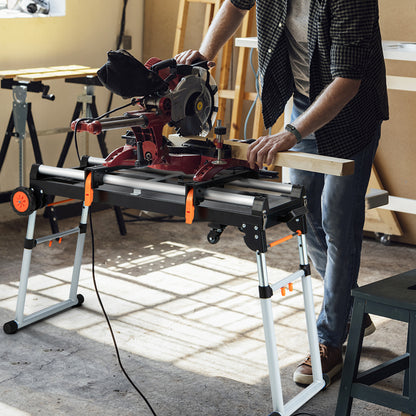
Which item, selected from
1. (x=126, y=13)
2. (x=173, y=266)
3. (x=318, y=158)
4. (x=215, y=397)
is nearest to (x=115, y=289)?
(x=173, y=266)

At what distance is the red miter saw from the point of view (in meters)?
2.06

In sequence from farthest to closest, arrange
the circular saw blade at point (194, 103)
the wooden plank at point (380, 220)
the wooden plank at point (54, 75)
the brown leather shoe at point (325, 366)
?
the wooden plank at point (380, 220), the wooden plank at point (54, 75), the brown leather shoe at point (325, 366), the circular saw blade at point (194, 103)

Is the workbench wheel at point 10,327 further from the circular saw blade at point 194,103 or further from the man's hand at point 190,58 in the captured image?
the man's hand at point 190,58

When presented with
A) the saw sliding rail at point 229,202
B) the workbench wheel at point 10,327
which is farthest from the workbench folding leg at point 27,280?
the saw sliding rail at point 229,202

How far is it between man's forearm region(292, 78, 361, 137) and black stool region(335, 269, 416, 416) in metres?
0.51

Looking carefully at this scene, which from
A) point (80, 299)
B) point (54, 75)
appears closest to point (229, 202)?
point (80, 299)

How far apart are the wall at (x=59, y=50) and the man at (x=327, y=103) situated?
7.02ft

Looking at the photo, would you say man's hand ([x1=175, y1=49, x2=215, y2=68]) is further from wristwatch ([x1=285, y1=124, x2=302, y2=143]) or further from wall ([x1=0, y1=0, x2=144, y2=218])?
wall ([x1=0, y1=0, x2=144, y2=218])

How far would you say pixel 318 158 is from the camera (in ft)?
6.65

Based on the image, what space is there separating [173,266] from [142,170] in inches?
57.7

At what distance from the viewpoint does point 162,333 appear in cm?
294

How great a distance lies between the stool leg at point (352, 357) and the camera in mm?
2088

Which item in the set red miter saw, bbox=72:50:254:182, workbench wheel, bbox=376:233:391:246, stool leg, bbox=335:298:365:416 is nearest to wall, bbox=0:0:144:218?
workbench wheel, bbox=376:233:391:246

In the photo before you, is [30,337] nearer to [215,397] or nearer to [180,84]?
[215,397]
